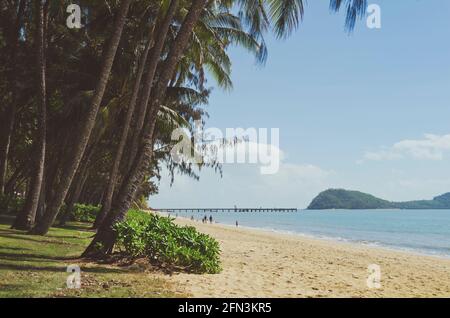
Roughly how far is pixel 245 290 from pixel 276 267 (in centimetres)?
510

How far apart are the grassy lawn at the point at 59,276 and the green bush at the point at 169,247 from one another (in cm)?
60

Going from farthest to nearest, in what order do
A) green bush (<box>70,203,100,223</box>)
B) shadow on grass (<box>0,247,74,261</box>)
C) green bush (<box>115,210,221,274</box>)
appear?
green bush (<box>70,203,100,223</box>) < green bush (<box>115,210,221,274</box>) < shadow on grass (<box>0,247,74,261</box>)

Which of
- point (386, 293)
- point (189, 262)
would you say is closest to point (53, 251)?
point (189, 262)

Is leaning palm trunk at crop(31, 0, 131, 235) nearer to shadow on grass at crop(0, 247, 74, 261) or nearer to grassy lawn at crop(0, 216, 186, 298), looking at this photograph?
grassy lawn at crop(0, 216, 186, 298)

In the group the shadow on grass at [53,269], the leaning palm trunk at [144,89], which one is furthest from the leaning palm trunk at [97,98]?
the shadow on grass at [53,269]

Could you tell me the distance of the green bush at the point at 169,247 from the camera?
10469mm

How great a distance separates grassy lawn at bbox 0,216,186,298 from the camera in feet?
23.8

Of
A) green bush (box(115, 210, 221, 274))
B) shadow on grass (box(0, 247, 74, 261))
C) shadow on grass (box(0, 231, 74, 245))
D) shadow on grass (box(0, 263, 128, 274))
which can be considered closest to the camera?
shadow on grass (box(0, 263, 128, 274))

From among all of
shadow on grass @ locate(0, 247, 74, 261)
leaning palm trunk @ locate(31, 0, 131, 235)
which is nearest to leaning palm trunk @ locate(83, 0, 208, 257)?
shadow on grass @ locate(0, 247, 74, 261)

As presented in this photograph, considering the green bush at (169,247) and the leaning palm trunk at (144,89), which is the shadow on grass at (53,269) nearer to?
the green bush at (169,247)

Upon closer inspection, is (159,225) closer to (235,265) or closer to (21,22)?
(235,265)

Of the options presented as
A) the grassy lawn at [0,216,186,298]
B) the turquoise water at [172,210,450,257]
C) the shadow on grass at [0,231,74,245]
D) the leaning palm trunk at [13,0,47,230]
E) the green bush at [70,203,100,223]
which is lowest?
the turquoise water at [172,210,450,257]

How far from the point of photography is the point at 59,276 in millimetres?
8531

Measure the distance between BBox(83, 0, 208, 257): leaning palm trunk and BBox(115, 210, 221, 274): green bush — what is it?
0.97 feet
